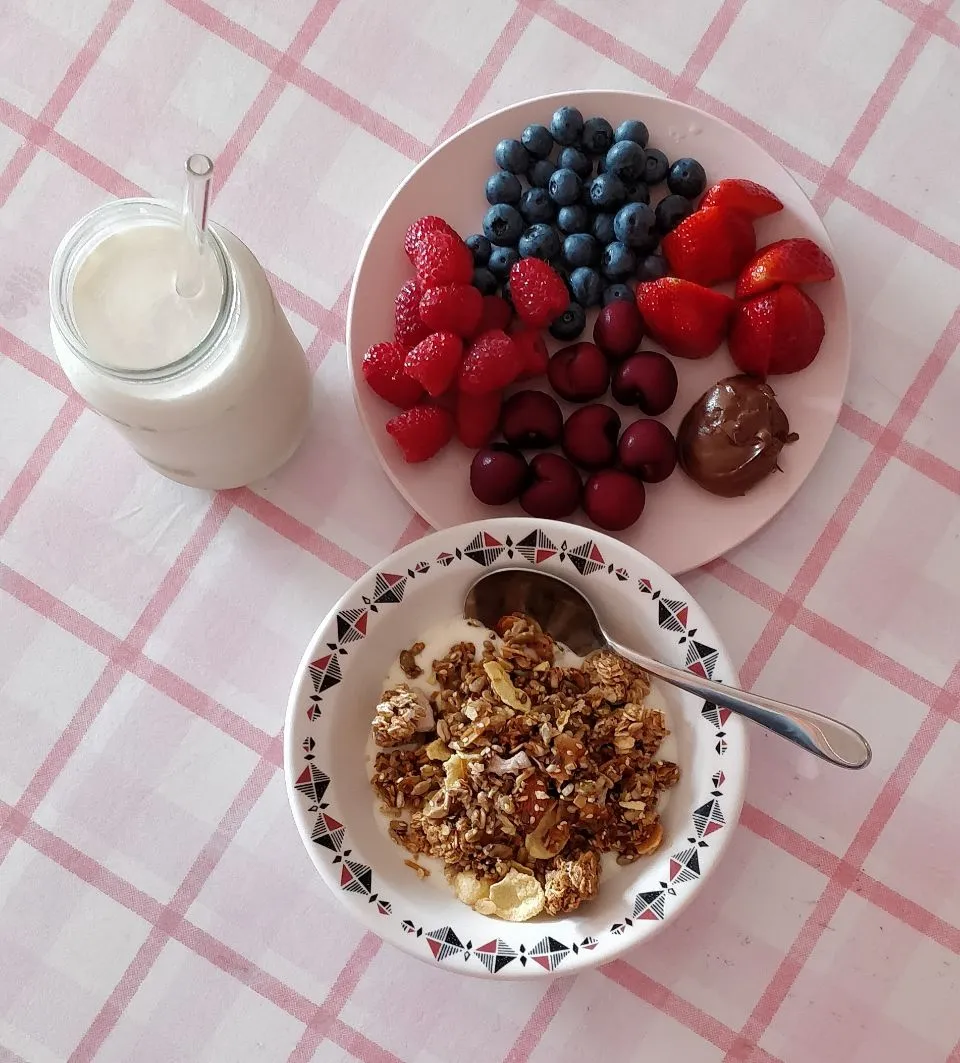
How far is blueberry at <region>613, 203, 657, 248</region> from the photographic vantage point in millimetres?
1062

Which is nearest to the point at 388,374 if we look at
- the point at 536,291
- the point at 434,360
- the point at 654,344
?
the point at 434,360

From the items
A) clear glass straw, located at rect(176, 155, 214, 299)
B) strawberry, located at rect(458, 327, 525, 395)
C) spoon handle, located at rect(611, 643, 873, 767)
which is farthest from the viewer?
strawberry, located at rect(458, 327, 525, 395)

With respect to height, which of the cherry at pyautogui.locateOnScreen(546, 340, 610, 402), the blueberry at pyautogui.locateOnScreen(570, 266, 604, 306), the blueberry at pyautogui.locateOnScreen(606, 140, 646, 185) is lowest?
the cherry at pyautogui.locateOnScreen(546, 340, 610, 402)

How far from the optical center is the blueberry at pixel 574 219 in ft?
3.54

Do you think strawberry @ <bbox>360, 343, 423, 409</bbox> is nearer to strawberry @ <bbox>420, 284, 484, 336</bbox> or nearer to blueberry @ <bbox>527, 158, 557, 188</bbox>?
strawberry @ <bbox>420, 284, 484, 336</bbox>

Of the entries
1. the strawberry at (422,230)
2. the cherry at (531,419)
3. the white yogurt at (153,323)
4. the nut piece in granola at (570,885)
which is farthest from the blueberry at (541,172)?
the nut piece in granola at (570,885)

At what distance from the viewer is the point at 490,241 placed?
1095 mm

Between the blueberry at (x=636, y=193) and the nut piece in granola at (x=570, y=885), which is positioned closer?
the nut piece in granola at (x=570, y=885)

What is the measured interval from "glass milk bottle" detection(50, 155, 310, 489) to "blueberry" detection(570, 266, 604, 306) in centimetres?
31

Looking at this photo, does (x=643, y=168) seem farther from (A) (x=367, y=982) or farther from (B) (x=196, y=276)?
(A) (x=367, y=982)

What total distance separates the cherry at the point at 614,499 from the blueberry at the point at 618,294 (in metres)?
0.17

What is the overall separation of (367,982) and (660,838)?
1.16 ft

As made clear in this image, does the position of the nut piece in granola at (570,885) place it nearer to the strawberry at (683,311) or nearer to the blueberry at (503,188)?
the strawberry at (683,311)

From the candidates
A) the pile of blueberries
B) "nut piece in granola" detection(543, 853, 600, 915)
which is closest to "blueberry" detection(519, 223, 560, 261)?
the pile of blueberries
